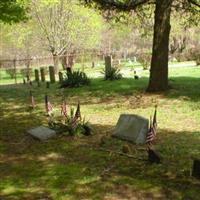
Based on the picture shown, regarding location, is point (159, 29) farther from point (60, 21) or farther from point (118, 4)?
point (60, 21)

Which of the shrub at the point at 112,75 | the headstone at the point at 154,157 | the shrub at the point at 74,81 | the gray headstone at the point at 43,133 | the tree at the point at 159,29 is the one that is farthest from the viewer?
the shrub at the point at 112,75

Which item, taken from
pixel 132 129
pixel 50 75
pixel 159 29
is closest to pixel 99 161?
pixel 132 129

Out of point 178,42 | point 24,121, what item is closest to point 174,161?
point 24,121

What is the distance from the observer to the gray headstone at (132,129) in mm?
9836

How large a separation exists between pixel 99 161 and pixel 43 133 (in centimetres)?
267

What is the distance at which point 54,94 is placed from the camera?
2000 centimetres

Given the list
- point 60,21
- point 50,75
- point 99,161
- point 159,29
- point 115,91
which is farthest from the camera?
point 60,21

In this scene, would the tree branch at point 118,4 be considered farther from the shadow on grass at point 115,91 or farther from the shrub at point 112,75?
the shrub at point 112,75

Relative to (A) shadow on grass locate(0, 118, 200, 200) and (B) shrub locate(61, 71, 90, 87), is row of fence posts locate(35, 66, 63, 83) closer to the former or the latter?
(B) shrub locate(61, 71, 90, 87)

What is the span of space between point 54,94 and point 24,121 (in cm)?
664

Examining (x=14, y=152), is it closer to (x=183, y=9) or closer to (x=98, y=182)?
(x=98, y=182)

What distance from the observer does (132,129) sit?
10.1 m

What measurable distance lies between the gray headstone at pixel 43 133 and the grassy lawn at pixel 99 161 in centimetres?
17

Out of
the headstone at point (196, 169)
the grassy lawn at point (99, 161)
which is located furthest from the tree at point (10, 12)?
the headstone at point (196, 169)
